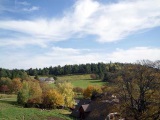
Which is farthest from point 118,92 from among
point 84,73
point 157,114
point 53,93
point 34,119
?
point 84,73

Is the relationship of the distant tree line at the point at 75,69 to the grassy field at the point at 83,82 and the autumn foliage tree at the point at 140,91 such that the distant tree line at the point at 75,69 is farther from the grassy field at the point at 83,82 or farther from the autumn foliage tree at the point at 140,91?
the autumn foliage tree at the point at 140,91

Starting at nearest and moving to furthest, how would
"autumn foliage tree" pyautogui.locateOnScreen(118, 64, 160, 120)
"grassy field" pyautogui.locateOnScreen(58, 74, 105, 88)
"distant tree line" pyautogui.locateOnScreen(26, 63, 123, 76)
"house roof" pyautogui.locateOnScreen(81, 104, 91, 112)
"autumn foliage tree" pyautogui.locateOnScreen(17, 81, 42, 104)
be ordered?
"autumn foliage tree" pyautogui.locateOnScreen(118, 64, 160, 120) → "house roof" pyautogui.locateOnScreen(81, 104, 91, 112) → "autumn foliage tree" pyautogui.locateOnScreen(17, 81, 42, 104) → "grassy field" pyautogui.locateOnScreen(58, 74, 105, 88) → "distant tree line" pyautogui.locateOnScreen(26, 63, 123, 76)

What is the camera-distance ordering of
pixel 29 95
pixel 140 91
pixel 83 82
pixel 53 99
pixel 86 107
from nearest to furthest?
1. pixel 140 91
2. pixel 86 107
3. pixel 53 99
4. pixel 29 95
5. pixel 83 82

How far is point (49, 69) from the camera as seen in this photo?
195 meters

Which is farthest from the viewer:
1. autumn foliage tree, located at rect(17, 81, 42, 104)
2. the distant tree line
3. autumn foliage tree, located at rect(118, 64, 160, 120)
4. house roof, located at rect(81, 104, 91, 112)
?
the distant tree line

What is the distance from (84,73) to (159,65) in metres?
150

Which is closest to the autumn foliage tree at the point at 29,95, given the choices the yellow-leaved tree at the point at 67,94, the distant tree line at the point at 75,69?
the yellow-leaved tree at the point at 67,94

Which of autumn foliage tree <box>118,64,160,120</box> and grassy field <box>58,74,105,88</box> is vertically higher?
autumn foliage tree <box>118,64,160,120</box>

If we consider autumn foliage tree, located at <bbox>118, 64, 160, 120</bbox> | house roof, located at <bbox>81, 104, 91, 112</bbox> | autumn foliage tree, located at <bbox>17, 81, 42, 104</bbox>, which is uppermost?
autumn foliage tree, located at <bbox>118, 64, 160, 120</bbox>

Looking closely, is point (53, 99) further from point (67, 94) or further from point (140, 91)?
point (140, 91)

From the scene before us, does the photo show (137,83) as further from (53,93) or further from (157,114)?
(53,93)

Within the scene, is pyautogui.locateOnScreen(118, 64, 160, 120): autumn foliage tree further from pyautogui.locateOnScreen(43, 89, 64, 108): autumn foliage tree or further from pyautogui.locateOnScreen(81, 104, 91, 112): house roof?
pyautogui.locateOnScreen(43, 89, 64, 108): autumn foliage tree

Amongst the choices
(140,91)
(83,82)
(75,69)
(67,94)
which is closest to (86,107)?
(67,94)

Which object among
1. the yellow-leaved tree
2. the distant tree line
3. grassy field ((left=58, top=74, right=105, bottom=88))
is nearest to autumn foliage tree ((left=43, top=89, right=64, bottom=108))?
the yellow-leaved tree
